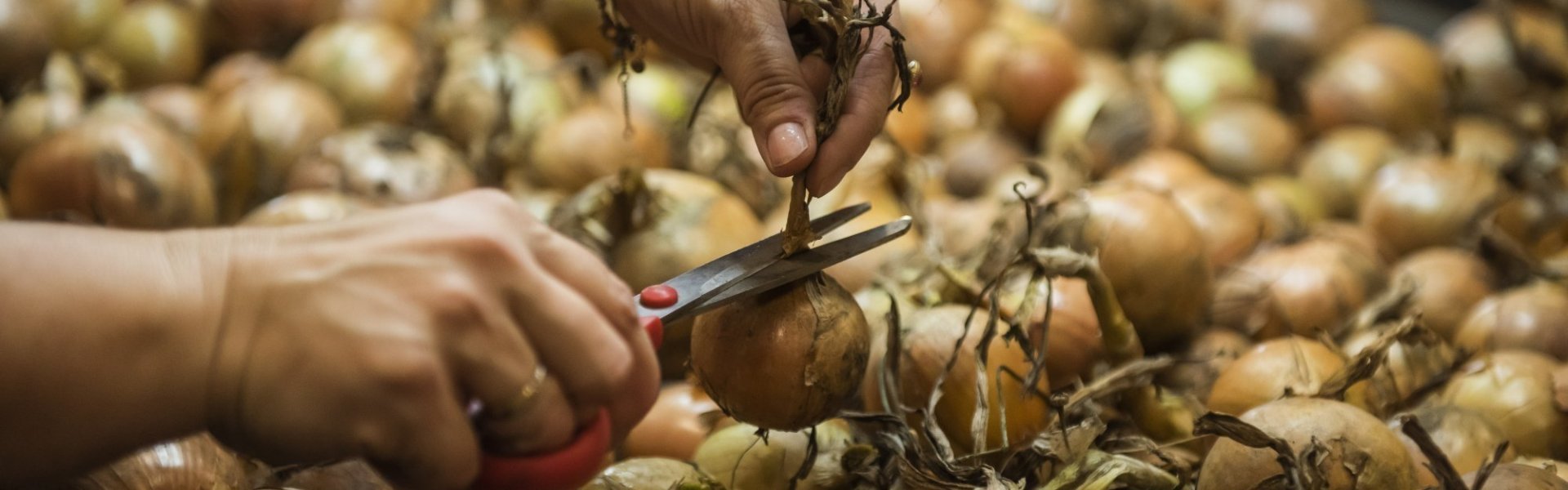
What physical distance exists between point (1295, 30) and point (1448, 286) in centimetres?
108

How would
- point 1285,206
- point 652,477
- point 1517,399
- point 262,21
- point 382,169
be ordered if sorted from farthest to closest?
point 262,21 < point 1285,206 < point 382,169 < point 1517,399 < point 652,477

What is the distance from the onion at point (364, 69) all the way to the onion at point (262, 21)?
16cm

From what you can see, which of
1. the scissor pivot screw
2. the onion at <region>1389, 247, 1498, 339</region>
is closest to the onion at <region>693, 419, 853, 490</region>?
the scissor pivot screw

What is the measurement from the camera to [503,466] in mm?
793

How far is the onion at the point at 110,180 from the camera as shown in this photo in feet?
6.20

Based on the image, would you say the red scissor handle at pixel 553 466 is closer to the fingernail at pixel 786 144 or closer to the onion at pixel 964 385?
the fingernail at pixel 786 144

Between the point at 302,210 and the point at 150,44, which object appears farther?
the point at 150,44

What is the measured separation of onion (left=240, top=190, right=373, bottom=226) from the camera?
1.78 metres

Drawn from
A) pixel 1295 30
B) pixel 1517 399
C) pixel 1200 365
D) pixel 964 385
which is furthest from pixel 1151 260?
pixel 1295 30

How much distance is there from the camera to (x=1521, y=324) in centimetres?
169

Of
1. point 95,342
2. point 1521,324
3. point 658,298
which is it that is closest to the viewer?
point 95,342

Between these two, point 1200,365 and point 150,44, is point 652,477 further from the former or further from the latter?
point 150,44

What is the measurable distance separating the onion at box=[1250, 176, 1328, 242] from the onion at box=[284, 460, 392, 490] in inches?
59.9

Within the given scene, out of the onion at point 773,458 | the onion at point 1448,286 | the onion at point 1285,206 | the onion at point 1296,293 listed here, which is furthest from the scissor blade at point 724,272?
the onion at point 1285,206
